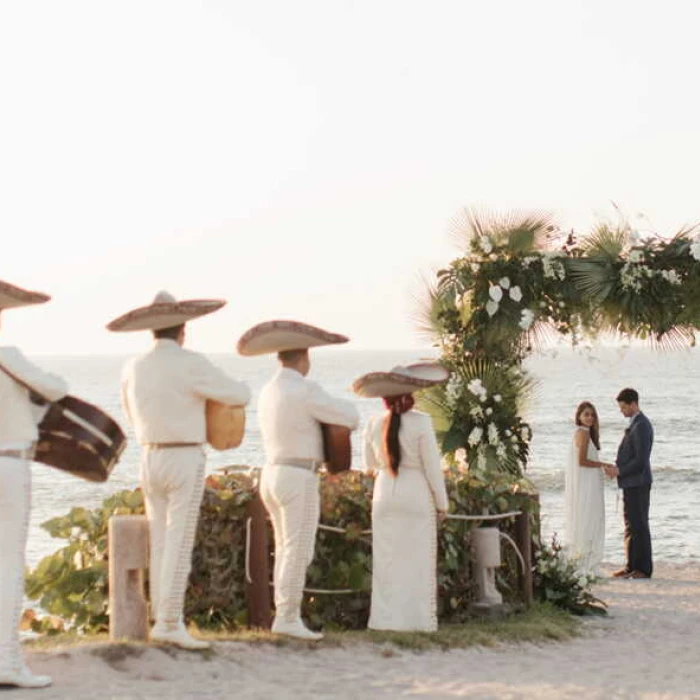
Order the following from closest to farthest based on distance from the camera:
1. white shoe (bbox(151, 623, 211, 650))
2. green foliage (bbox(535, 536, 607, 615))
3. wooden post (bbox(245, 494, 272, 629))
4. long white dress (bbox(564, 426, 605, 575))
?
white shoe (bbox(151, 623, 211, 650))
wooden post (bbox(245, 494, 272, 629))
green foliage (bbox(535, 536, 607, 615))
long white dress (bbox(564, 426, 605, 575))

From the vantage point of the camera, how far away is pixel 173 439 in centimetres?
914

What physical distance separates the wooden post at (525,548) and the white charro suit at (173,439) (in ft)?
12.1

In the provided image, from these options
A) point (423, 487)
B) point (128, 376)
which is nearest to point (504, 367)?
point (423, 487)

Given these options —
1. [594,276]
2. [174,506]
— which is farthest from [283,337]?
[594,276]

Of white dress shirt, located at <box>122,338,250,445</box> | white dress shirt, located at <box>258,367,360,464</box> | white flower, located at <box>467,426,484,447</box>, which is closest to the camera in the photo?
white dress shirt, located at <box>122,338,250,445</box>

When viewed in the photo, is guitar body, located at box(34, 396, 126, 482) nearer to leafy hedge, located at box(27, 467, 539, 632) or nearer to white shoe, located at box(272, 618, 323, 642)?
leafy hedge, located at box(27, 467, 539, 632)

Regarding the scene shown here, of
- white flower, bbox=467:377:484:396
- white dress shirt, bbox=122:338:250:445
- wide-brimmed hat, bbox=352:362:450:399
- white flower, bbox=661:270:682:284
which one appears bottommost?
white dress shirt, bbox=122:338:250:445

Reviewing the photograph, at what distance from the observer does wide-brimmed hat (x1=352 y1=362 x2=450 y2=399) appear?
10.5 m

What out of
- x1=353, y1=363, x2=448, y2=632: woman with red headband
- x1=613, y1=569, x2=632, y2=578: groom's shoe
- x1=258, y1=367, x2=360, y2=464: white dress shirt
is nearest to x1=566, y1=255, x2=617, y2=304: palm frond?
x1=613, y1=569, x2=632, y2=578: groom's shoe

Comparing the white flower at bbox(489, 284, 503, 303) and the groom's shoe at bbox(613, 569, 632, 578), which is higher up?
the white flower at bbox(489, 284, 503, 303)

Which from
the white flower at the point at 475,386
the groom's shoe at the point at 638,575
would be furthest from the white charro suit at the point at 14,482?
the groom's shoe at the point at 638,575

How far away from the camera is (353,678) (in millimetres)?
9055

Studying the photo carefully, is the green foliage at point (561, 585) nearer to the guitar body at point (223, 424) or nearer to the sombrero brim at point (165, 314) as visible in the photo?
the guitar body at point (223, 424)

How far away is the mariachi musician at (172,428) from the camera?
9.12 metres
